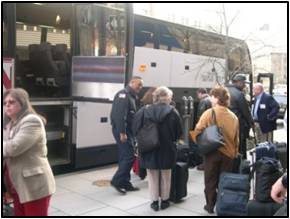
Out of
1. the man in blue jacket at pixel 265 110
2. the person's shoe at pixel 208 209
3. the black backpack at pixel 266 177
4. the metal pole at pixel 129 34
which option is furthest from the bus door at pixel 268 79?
the black backpack at pixel 266 177

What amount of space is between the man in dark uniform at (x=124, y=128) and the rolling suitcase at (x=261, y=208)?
2.04 meters

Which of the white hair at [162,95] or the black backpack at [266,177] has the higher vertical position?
the white hair at [162,95]

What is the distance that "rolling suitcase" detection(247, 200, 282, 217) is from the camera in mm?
4285

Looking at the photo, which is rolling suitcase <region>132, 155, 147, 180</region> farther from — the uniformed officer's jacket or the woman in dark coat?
the woman in dark coat

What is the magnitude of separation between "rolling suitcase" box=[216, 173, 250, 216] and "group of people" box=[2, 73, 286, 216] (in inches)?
10.3

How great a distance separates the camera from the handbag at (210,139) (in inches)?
193

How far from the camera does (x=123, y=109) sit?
5.96 metres

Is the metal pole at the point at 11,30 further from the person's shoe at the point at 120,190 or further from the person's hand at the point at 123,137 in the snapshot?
the person's shoe at the point at 120,190

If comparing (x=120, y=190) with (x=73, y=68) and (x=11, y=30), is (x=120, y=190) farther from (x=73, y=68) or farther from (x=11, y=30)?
(x=11, y=30)

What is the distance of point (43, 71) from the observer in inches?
293

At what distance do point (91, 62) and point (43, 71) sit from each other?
47.8 inches

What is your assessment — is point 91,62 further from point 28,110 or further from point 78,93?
point 28,110

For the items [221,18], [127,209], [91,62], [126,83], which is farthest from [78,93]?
[221,18]

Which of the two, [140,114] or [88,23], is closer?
[140,114]
